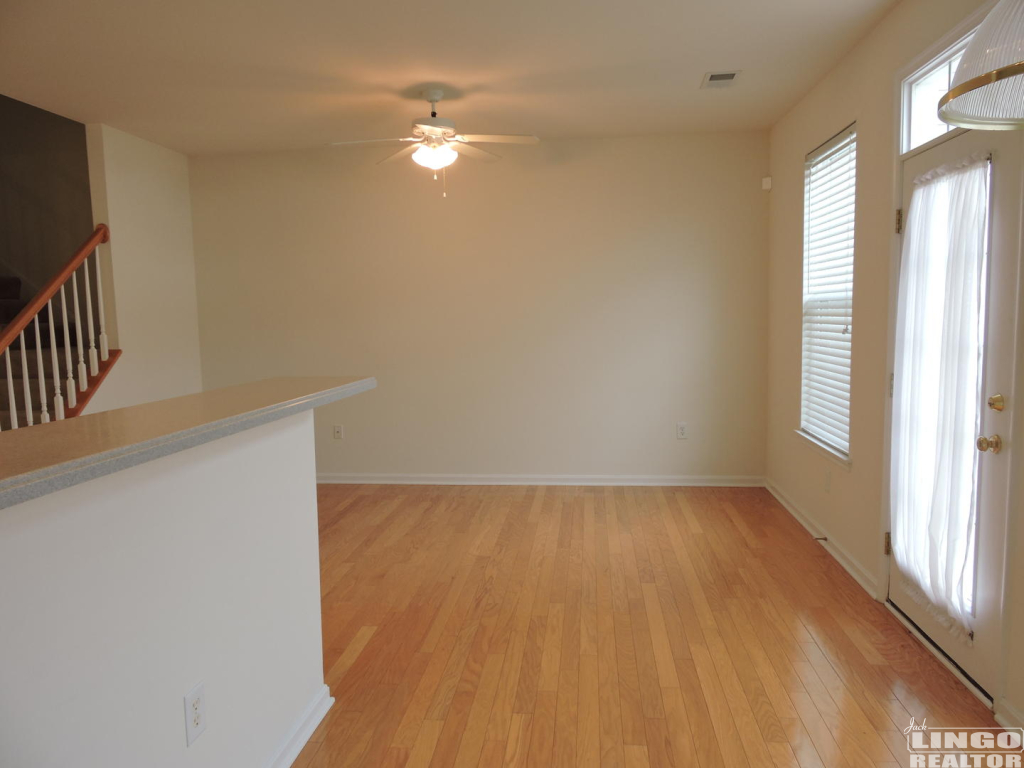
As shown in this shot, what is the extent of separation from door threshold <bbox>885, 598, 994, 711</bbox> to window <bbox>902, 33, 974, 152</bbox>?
199cm

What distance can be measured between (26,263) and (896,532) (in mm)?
6193

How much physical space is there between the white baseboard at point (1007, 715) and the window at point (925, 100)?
2061mm

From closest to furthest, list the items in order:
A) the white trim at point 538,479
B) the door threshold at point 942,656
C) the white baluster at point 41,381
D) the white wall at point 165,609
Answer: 1. the white wall at point 165,609
2. the door threshold at point 942,656
3. the white baluster at point 41,381
4. the white trim at point 538,479

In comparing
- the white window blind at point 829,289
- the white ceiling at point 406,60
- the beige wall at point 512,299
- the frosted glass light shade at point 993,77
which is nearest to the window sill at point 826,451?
the white window blind at point 829,289

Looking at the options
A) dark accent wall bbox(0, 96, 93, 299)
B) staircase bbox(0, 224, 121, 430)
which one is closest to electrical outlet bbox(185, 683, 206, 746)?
staircase bbox(0, 224, 121, 430)

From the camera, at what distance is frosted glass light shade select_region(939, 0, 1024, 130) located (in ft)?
3.84

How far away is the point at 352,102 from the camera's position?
4051 millimetres

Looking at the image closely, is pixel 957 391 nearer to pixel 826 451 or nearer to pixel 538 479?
pixel 826 451

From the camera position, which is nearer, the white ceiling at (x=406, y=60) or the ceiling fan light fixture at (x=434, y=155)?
the white ceiling at (x=406, y=60)

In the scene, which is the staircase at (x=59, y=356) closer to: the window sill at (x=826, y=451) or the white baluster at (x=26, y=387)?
the white baluster at (x=26, y=387)

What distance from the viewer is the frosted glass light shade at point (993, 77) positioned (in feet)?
3.84

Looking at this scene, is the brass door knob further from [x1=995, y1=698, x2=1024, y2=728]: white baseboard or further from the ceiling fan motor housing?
the ceiling fan motor housing

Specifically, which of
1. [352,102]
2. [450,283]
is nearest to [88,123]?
[352,102]

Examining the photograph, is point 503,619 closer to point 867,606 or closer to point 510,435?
point 867,606
